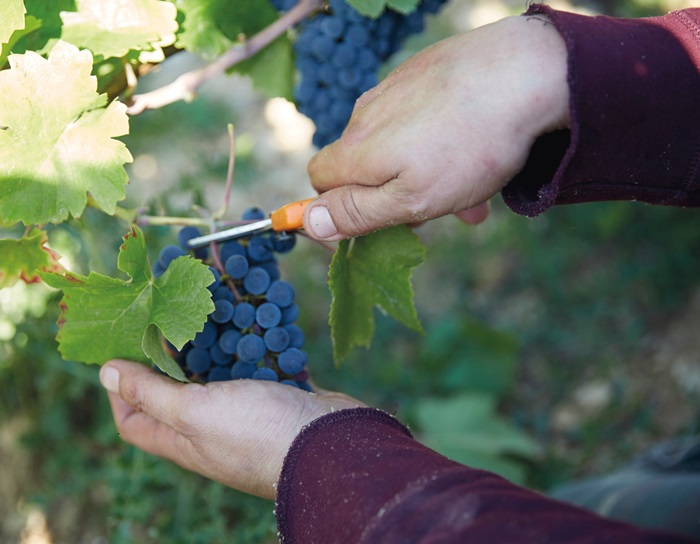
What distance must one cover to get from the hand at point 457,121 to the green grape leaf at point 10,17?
0.45 m

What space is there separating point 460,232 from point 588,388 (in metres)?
0.81

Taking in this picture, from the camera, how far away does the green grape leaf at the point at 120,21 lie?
106cm

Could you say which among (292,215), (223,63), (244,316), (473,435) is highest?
(223,63)

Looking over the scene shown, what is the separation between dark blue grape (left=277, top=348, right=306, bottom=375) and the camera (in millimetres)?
1118

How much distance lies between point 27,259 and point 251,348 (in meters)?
0.37

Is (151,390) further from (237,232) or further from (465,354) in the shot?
(465,354)

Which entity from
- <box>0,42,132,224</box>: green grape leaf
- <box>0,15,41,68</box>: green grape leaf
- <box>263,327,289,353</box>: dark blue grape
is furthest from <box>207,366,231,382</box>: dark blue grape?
<box>0,15,41,68</box>: green grape leaf

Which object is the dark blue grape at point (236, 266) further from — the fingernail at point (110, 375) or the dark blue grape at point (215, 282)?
the fingernail at point (110, 375)

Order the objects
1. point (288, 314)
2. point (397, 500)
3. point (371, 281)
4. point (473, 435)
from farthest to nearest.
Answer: point (473, 435), point (371, 281), point (288, 314), point (397, 500)

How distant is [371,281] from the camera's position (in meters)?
1.25

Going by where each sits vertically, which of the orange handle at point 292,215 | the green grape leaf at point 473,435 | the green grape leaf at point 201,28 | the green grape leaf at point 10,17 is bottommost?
the green grape leaf at point 473,435

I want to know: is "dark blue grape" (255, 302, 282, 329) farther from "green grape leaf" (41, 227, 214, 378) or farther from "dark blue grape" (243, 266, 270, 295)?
"green grape leaf" (41, 227, 214, 378)

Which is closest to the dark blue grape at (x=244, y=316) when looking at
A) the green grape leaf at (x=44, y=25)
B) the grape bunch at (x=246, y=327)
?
the grape bunch at (x=246, y=327)

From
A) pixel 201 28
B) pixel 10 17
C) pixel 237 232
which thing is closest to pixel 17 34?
pixel 10 17
